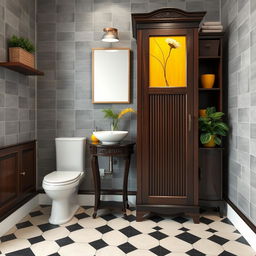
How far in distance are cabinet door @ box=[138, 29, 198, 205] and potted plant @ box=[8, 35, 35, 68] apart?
1.18 meters

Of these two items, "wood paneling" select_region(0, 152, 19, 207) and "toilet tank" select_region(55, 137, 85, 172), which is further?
"toilet tank" select_region(55, 137, 85, 172)

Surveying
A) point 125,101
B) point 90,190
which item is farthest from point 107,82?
point 90,190

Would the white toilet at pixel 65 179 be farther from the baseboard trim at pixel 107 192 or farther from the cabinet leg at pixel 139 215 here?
the cabinet leg at pixel 139 215

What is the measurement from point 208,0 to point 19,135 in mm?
2740

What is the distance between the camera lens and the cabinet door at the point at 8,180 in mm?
2443

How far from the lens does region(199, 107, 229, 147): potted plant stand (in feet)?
8.85

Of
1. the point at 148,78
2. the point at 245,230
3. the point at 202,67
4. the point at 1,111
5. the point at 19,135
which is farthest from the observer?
the point at 202,67

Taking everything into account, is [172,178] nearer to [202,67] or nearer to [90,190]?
[90,190]

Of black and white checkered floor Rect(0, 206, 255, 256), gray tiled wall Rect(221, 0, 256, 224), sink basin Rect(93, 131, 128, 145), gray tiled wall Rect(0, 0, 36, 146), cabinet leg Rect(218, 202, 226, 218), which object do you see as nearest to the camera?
black and white checkered floor Rect(0, 206, 255, 256)

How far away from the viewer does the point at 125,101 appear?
10.4ft

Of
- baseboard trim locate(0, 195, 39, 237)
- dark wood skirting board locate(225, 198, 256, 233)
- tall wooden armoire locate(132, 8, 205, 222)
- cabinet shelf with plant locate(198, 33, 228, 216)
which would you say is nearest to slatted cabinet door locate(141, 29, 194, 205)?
tall wooden armoire locate(132, 8, 205, 222)

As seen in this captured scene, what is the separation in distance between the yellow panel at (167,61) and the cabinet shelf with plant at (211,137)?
287 mm

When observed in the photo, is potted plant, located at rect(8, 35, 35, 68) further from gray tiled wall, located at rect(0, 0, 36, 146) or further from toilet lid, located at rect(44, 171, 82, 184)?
toilet lid, located at rect(44, 171, 82, 184)

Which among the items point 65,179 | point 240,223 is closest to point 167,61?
point 65,179
